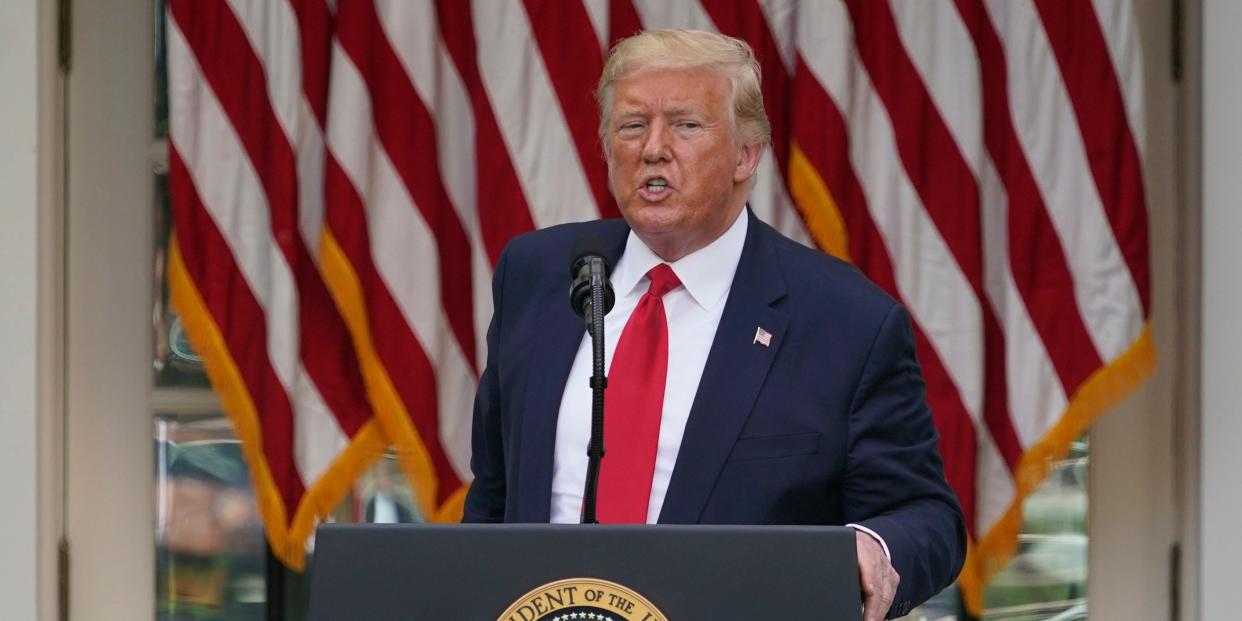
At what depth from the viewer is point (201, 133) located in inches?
109

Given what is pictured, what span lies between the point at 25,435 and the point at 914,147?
5.75 feet

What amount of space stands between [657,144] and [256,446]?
1.38 m

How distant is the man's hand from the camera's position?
1.28 meters

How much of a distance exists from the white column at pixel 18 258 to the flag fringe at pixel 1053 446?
1.78 meters

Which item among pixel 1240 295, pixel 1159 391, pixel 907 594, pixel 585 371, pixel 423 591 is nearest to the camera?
pixel 423 591

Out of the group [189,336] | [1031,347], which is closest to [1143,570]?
[1031,347]

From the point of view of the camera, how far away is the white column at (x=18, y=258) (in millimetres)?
2799

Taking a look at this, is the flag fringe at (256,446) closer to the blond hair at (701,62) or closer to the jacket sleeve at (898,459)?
the blond hair at (701,62)

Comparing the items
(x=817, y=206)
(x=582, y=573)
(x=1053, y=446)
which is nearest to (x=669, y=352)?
(x=582, y=573)

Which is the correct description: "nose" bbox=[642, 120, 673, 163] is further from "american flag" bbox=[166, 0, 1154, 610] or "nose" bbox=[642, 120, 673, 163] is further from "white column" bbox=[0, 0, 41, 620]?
"white column" bbox=[0, 0, 41, 620]

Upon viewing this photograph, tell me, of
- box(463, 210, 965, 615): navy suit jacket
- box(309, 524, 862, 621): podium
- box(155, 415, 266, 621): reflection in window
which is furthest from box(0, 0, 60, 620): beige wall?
box(309, 524, 862, 621): podium

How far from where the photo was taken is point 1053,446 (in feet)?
9.01

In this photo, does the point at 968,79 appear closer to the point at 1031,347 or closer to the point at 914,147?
the point at 914,147

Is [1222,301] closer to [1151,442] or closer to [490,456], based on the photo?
[1151,442]
